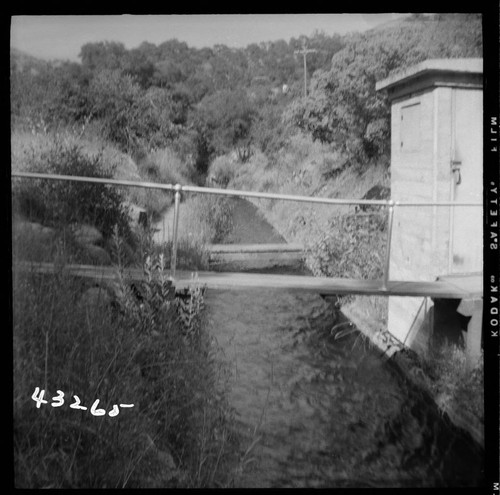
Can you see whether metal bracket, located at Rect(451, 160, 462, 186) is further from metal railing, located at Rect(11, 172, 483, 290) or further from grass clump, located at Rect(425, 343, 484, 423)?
grass clump, located at Rect(425, 343, 484, 423)

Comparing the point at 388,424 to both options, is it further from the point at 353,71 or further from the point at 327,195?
the point at 353,71

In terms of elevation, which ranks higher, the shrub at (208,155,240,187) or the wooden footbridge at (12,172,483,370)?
the shrub at (208,155,240,187)

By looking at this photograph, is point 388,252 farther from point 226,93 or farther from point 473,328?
point 226,93

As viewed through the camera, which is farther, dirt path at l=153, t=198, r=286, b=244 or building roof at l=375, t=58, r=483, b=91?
dirt path at l=153, t=198, r=286, b=244

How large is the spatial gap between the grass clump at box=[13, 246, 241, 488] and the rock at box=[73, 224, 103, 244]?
172 mm

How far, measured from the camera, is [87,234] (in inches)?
145

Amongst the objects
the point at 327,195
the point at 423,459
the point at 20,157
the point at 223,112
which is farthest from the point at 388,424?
the point at 20,157

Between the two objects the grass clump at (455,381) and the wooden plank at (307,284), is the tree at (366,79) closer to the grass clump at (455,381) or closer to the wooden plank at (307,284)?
the wooden plank at (307,284)

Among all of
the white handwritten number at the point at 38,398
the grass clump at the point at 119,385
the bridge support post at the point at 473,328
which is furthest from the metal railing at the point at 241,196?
the white handwritten number at the point at 38,398

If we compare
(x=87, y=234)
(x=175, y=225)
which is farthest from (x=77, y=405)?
(x=175, y=225)

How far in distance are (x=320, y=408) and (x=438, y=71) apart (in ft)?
4.99

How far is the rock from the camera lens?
3.69 m

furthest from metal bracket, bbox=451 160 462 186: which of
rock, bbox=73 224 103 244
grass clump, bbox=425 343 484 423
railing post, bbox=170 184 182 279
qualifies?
rock, bbox=73 224 103 244

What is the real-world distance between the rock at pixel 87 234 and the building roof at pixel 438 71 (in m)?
1.39
